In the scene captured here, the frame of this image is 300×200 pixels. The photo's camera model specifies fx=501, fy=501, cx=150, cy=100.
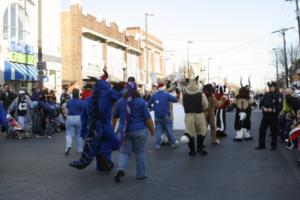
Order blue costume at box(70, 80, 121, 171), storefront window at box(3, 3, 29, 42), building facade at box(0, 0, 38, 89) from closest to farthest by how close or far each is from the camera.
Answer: blue costume at box(70, 80, 121, 171), building facade at box(0, 0, 38, 89), storefront window at box(3, 3, 29, 42)

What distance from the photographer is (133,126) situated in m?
8.95

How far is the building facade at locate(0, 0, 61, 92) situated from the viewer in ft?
95.5

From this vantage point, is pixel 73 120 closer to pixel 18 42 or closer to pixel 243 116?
pixel 243 116

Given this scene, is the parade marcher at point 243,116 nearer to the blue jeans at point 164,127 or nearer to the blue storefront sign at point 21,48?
the blue jeans at point 164,127

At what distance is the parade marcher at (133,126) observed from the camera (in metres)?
8.92

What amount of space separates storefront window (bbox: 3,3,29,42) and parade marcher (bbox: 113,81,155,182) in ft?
71.5

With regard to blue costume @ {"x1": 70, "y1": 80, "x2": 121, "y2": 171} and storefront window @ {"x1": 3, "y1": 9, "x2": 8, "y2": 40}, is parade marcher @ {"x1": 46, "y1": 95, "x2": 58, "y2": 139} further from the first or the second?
storefront window @ {"x1": 3, "y1": 9, "x2": 8, "y2": 40}

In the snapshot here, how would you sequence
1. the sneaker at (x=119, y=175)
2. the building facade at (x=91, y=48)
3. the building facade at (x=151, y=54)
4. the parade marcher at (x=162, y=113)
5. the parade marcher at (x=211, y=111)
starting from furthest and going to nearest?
1. the building facade at (x=151, y=54)
2. the building facade at (x=91, y=48)
3. the parade marcher at (x=211, y=111)
4. the parade marcher at (x=162, y=113)
5. the sneaker at (x=119, y=175)

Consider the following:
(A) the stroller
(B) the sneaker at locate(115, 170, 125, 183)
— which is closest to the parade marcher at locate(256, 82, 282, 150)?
(B) the sneaker at locate(115, 170, 125, 183)

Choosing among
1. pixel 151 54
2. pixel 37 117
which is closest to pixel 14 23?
pixel 37 117

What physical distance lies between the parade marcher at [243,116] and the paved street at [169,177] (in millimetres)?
2180

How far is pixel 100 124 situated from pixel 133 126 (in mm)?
902

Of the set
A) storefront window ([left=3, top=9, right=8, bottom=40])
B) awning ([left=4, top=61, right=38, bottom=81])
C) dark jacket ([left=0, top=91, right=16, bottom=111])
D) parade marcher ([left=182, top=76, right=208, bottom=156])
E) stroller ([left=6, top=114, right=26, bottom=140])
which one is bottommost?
stroller ([left=6, top=114, right=26, bottom=140])

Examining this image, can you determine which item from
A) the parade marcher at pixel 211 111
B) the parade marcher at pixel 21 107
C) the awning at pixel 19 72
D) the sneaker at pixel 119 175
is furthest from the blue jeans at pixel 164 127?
the awning at pixel 19 72
